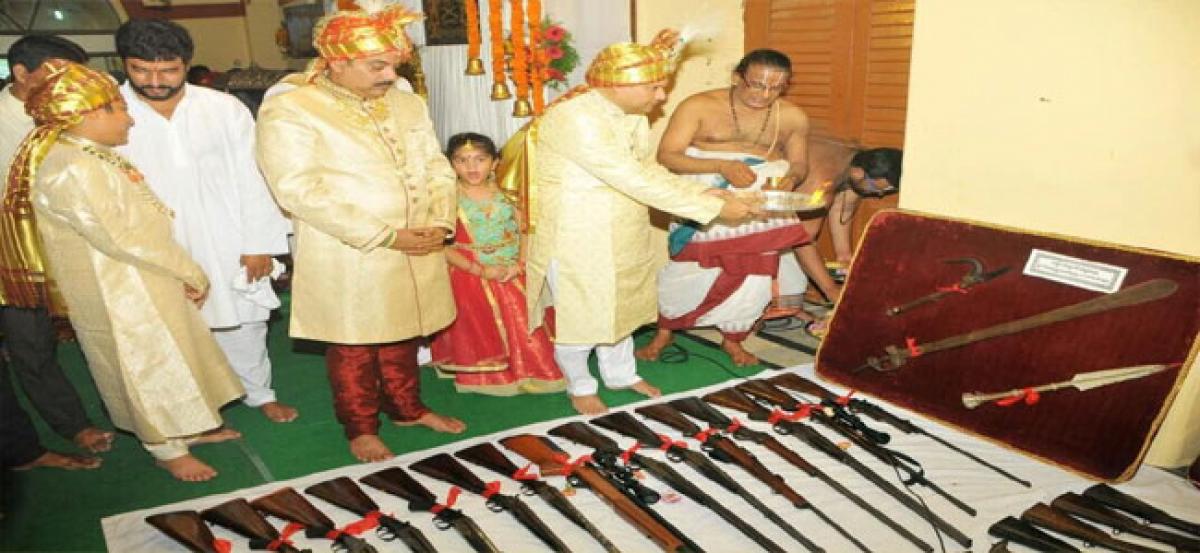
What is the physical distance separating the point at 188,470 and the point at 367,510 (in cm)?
105

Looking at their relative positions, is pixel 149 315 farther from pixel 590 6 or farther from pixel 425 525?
pixel 590 6

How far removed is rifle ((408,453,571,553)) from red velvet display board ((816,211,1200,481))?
1.63 metres

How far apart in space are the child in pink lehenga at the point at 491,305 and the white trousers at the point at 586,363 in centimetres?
19

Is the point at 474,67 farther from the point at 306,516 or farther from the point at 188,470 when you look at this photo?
the point at 306,516

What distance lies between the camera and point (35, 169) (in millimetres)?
2762

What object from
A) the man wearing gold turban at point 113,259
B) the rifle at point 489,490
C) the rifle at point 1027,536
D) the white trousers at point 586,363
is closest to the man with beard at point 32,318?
the man wearing gold turban at point 113,259

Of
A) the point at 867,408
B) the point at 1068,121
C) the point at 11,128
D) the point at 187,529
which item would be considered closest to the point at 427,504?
the point at 187,529

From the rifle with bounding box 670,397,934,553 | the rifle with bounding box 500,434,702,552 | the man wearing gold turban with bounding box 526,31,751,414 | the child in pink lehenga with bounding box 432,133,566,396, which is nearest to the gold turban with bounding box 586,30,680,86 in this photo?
the man wearing gold turban with bounding box 526,31,751,414

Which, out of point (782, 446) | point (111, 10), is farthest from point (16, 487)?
point (111, 10)

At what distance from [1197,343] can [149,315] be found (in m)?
3.77

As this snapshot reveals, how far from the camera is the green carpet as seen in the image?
2938 millimetres

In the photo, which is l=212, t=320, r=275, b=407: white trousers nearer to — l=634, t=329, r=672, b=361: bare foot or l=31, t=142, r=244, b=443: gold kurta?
l=31, t=142, r=244, b=443: gold kurta

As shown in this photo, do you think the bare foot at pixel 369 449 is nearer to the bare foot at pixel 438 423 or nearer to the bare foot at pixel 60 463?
the bare foot at pixel 438 423

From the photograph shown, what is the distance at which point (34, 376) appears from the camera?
330 centimetres
